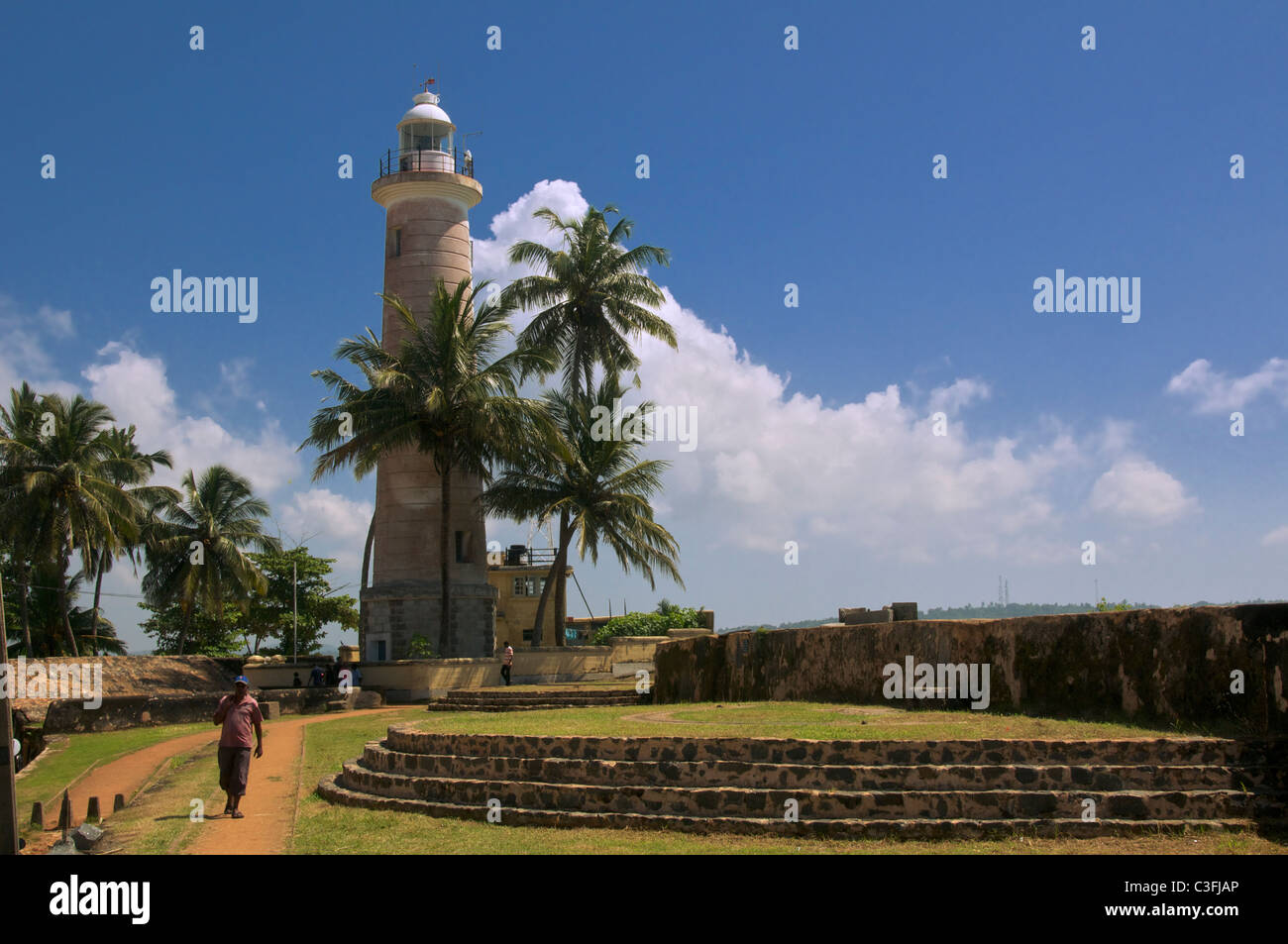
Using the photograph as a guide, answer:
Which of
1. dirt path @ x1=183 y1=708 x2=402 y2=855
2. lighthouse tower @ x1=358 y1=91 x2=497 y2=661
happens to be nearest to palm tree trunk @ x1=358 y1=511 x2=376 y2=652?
lighthouse tower @ x1=358 y1=91 x2=497 y2=661

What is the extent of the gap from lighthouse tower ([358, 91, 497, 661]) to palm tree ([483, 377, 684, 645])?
1.76 metres

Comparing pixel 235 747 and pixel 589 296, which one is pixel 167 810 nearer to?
pixel 235 747

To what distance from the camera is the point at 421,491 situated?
121 ft

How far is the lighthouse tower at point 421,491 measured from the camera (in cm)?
3634

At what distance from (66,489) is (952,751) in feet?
104

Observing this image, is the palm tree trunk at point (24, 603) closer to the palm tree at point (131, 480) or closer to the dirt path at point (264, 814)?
the palm tree at point (131, 480)

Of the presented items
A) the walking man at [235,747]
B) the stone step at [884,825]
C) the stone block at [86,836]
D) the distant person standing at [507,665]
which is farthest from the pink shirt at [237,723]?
the distant person standing at [507,665]

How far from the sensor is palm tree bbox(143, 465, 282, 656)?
138 feet

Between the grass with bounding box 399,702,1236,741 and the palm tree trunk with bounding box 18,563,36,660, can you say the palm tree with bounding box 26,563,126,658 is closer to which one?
the palm tree trunk with bounding box 18,563,36,660

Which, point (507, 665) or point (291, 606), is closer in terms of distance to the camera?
Answer: point (507, 665)

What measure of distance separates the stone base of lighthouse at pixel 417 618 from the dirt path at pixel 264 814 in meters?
15.8

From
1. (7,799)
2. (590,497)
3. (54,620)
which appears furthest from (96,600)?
(7,799)
